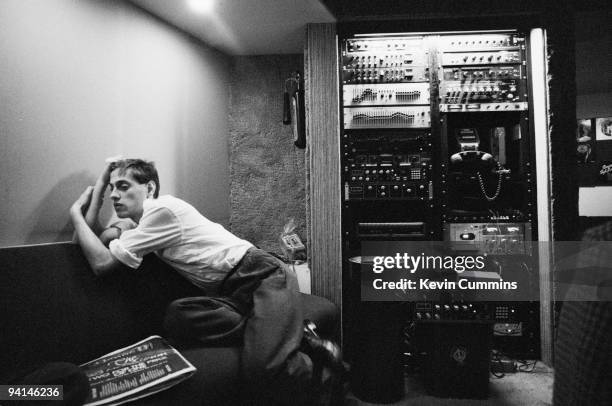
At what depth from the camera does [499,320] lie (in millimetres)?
2773

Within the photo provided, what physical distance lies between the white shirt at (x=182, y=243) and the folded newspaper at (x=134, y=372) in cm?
42

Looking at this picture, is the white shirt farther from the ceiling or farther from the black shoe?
the ceiling

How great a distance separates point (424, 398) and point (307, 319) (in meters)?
0.91

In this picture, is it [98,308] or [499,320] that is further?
[499,320]

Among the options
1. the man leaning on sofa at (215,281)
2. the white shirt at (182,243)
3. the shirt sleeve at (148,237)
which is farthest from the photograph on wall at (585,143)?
the shirt sleeve at (148,237)

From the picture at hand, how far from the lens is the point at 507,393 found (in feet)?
7.71

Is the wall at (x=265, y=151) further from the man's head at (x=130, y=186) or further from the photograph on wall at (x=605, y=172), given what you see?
the photograph on wall at (x=605, y=172)

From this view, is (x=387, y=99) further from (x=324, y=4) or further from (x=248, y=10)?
(x=248, y=10)

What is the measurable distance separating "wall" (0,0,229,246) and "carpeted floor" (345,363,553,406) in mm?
2006

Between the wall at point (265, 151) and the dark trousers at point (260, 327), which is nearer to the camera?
the dark trousers at point (260, 327)

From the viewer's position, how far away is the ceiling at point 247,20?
2701mm

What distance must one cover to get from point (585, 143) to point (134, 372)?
6659 millimetres

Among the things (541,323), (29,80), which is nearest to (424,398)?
(541,323)

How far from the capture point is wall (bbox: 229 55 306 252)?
3.64 m
